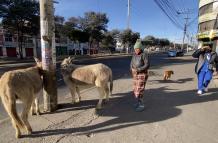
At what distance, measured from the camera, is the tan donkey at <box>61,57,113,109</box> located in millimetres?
6320

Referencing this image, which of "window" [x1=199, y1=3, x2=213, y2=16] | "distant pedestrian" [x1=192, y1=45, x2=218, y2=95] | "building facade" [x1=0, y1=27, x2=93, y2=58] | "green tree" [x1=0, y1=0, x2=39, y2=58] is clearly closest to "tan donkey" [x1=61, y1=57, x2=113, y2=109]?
"distant pedestrian" [x1=192, y1=45, x2=218, y2=95]

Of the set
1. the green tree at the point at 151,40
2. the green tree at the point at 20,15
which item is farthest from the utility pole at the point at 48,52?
the green tree at the point at 151,40

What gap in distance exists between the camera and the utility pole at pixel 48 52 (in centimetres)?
556

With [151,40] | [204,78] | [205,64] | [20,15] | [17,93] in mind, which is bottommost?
[204,78]

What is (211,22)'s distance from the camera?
3772 cm

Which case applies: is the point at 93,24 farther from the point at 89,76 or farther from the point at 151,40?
the point at 151,40

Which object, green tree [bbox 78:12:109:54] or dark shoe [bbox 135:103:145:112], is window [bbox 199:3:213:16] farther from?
dark shoe [bbox 135:103:145:112]

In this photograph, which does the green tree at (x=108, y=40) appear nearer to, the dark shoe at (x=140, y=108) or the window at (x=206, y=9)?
Result: the window at (x=206, y=9)

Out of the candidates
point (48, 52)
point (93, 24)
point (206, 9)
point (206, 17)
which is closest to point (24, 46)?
point (93, 24)

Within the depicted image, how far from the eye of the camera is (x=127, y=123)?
17.2ft

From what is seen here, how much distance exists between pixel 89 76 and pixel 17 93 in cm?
243

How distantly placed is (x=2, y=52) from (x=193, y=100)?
1984 inches

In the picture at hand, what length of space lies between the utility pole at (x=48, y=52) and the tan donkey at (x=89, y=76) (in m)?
0.79

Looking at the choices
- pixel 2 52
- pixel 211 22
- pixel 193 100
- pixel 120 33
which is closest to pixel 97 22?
pixel 120 33
